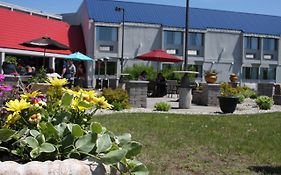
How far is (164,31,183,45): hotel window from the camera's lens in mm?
42597

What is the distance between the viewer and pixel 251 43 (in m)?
46.3

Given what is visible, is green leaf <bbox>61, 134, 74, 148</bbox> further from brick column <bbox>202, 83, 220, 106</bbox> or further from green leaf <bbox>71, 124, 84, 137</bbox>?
brick column <bbox>202, 83, 220, 106</bbox>

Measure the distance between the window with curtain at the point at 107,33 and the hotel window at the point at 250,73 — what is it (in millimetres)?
14801

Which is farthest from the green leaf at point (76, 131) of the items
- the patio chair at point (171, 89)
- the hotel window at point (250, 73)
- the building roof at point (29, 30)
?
the hotel window at point (250, 73)

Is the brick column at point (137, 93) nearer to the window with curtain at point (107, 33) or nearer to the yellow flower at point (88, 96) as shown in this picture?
the yellow flower at point (88, 96)

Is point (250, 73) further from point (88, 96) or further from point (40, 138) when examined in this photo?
point (40, 138)

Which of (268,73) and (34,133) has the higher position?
(268,73)

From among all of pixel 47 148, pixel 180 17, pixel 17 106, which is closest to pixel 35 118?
pixel 17 106

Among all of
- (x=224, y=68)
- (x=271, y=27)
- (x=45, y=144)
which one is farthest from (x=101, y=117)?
(x=271, y=27)

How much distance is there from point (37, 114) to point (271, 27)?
47.9 metres

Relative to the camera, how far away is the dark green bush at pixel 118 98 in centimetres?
1311

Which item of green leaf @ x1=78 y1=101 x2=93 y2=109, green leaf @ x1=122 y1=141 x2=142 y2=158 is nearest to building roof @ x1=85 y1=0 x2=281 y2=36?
green leaf @ x1=78 y1=101 x2=93 y2=109

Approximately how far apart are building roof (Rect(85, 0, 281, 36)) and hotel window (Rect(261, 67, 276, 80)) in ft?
12.7

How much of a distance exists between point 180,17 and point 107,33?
8.85 meters
